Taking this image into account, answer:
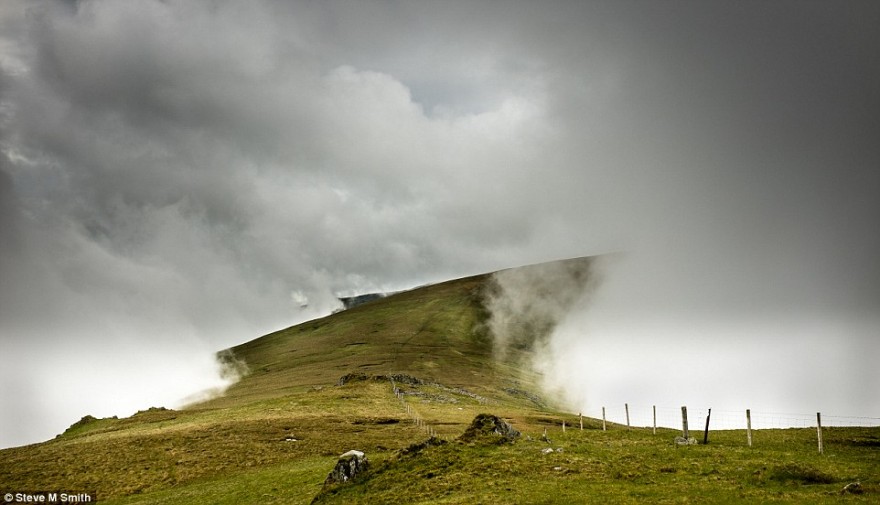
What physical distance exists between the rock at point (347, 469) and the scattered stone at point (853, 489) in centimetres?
2960

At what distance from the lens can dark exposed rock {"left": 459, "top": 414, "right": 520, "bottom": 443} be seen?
41.5 m

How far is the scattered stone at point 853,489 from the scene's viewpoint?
87.4 feet

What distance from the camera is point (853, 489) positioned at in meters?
26.8

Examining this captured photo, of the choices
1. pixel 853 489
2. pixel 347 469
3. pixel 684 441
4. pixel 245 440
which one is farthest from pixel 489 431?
pixel 245 440

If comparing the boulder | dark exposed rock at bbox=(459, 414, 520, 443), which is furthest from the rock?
the boulder

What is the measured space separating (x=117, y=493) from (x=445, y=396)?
78641 mm

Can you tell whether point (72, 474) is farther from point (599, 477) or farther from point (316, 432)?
point (599, 477)

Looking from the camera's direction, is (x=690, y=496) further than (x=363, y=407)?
No

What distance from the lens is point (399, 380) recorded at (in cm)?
13325

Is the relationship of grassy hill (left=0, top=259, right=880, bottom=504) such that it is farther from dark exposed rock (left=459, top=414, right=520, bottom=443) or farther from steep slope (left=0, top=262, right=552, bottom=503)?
dark exposed rock (left=459, top=414, right=520, bottom=443)

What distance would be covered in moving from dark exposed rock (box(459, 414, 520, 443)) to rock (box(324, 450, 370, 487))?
832 centimetres

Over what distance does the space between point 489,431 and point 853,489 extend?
77.8ft

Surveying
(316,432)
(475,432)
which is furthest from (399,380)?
(475,432)

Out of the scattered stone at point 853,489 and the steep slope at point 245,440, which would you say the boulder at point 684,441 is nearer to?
the scattered stone at point 853,489
